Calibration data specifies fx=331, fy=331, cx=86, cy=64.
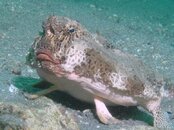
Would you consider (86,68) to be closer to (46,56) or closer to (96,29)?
(46,56)

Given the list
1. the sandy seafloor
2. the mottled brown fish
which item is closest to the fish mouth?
the mottled brown fish

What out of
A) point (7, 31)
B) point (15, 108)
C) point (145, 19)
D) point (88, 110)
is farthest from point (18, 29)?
point (145, 19)

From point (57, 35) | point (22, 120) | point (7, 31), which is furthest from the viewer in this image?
point (7, 31)

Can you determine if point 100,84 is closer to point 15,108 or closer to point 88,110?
point 88,110

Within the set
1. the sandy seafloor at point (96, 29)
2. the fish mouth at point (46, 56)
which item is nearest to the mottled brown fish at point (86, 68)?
the fish mouth at point (46, 56)

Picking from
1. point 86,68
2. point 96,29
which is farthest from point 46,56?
point 96,29

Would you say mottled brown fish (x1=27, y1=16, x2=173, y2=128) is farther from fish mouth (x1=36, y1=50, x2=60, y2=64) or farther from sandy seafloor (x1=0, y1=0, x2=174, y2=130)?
sandy seafloor (x1=0, y1=0, x2=174, y2=130)

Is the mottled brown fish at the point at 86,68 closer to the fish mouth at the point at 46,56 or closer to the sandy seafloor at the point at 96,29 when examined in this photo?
the fish mouth at the point at 46,56
